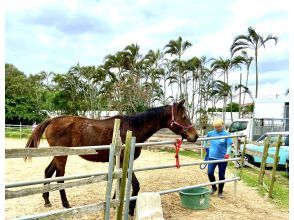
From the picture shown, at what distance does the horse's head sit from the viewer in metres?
4.94

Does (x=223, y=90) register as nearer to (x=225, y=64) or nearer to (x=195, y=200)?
(x=225, y=64)

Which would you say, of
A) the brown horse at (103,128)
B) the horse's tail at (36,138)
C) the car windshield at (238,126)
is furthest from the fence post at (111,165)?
the car windshield at (238,126)

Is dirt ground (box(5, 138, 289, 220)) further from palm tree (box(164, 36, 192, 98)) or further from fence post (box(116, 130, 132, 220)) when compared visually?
palm tree (box(164, 36, 192, 98))

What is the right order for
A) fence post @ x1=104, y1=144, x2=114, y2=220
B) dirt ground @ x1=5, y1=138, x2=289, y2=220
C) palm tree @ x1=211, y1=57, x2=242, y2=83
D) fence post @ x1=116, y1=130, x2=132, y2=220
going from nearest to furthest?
fence post @ x1=104, y1=144, x2=114, y2=220, fence post @ x1=116, y1=130, x2=132, y2=220, dirt ground @ x1=5, y1=138, x2=289, y2=220, palm tree @ x1=211, y1=57, x2=242, y2=83

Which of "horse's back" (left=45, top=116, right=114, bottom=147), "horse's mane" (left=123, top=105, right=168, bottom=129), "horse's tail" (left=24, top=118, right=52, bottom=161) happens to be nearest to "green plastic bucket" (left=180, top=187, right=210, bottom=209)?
"horse's mane" (left=123, top=105, right=168, bottom=129)

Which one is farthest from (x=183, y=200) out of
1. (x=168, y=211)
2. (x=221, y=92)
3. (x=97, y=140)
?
(x=221, y=92)

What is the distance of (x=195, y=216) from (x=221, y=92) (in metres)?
23.2

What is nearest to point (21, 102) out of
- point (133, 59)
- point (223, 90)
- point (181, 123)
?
point (133, 59)

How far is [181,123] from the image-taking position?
16.3ft

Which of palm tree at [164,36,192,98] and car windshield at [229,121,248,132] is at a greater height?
palm tree at [164,36,192,98]

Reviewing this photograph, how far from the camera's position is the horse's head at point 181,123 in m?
4.94

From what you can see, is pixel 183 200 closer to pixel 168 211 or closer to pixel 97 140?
pixel 168 211

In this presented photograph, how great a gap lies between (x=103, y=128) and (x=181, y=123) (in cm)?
124

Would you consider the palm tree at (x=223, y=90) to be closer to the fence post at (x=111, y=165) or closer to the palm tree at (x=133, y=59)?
the palm tree at (x=133, y=59)
